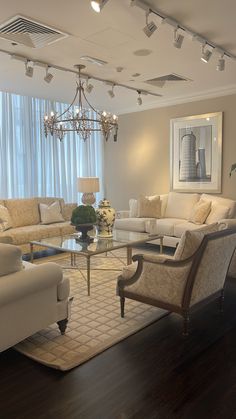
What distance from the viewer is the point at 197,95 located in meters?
6.02

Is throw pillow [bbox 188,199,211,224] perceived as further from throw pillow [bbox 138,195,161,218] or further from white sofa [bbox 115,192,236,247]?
throw pillow [bbox 138,195,161,218]

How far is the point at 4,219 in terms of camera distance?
5227 mm

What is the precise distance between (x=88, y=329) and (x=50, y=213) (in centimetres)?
320

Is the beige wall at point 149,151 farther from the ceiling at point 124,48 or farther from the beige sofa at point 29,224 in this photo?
the beige sofa at point 29,224

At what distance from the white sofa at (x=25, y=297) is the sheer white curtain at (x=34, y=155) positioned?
3946 millimetres

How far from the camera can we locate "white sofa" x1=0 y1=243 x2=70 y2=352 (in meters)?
2.33

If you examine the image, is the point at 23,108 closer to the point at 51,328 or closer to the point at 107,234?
the point at 107,234

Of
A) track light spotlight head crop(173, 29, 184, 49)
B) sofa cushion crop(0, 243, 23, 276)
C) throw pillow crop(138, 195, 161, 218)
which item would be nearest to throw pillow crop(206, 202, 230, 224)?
throw pillow crop(138, 195, 161, 218)

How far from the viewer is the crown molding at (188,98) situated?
5.63m

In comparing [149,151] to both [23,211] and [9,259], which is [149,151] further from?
[9,259]

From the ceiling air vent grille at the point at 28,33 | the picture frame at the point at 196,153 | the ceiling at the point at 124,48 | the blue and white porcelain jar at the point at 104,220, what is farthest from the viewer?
the picture frame at the point at 196,153

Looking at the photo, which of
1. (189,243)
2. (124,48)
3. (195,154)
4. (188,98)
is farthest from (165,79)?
(189,243)

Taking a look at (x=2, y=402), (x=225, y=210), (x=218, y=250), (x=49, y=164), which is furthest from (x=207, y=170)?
(x=2, y=402)

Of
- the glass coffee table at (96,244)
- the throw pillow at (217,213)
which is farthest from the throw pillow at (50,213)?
the throw pillow at (217,213)
